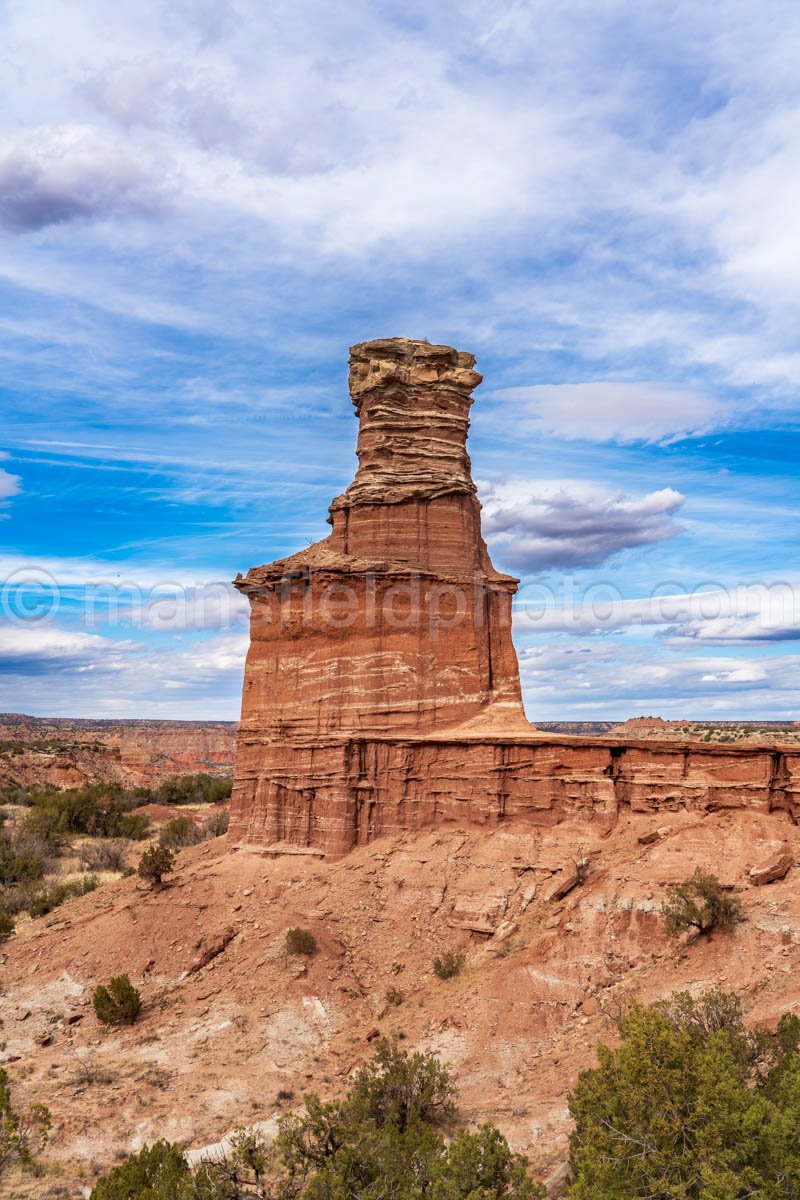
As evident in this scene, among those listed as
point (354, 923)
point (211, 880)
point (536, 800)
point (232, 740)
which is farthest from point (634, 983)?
point (232, 740)

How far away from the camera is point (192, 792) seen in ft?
239

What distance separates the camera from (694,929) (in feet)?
70.2

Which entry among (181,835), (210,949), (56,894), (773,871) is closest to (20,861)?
(56,894)

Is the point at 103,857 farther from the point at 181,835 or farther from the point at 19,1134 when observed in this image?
the point at 19,1134

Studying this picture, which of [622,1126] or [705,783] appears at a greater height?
[705,783]

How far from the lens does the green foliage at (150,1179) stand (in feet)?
47.2

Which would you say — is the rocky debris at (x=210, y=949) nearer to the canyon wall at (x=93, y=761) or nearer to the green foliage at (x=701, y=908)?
the green foliage at (x=701, y=908)

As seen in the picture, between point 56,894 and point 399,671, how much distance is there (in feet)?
60.6

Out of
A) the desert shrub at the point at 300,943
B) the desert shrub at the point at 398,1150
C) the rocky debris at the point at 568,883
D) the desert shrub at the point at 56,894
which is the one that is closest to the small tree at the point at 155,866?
the desert shrub at the point at 56,894

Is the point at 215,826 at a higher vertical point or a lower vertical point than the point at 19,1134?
higher

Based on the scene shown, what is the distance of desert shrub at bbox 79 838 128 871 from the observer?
44031 millimetres

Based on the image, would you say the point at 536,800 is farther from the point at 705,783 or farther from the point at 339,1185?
the point at 339,1185

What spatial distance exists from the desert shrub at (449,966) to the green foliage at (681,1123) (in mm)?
9443

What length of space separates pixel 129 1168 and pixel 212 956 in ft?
41.9
